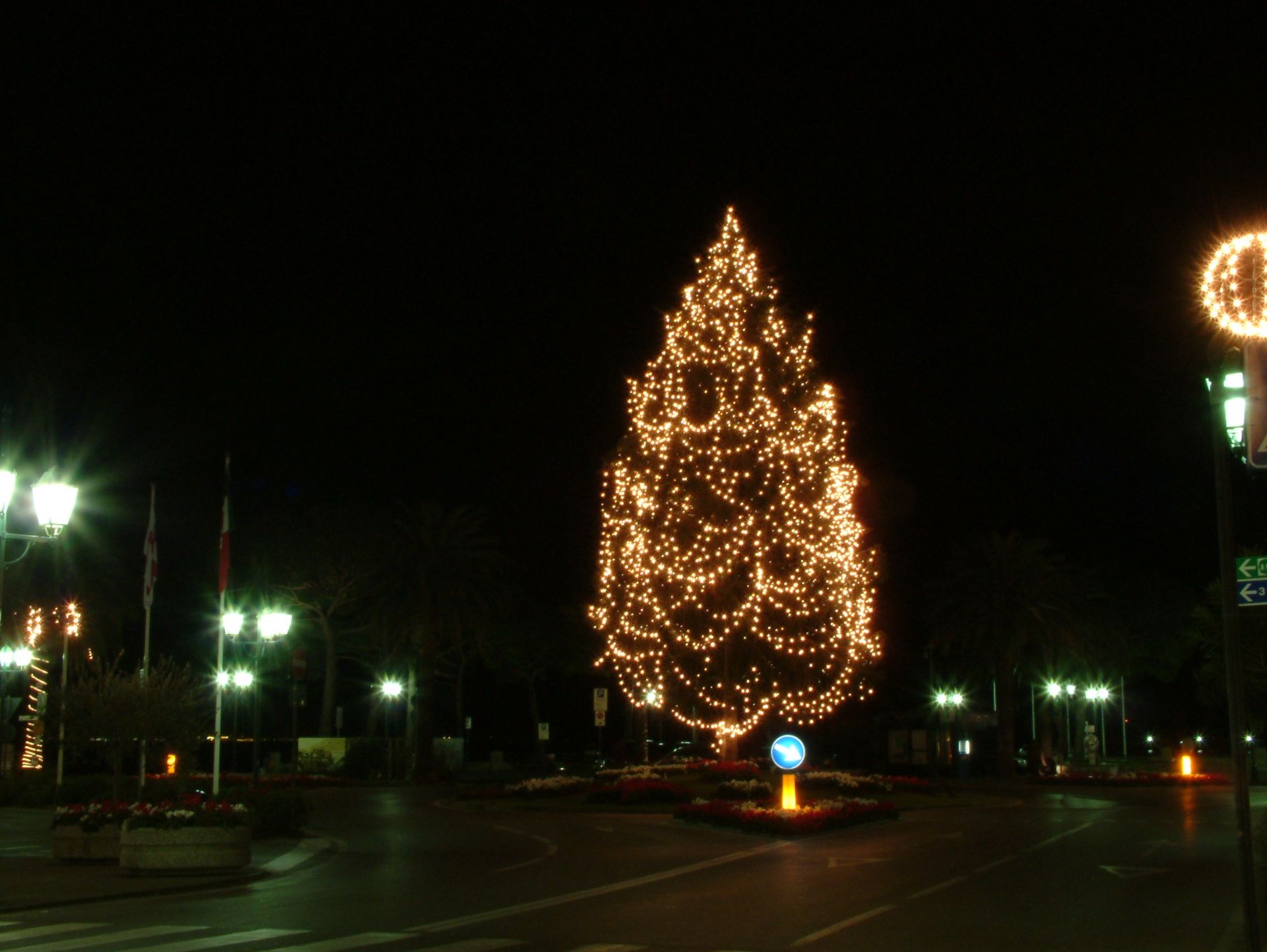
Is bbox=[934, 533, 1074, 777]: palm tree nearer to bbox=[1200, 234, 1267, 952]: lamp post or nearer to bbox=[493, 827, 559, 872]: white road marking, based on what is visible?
bbox=[493, 827, 559, 872]: white road marking

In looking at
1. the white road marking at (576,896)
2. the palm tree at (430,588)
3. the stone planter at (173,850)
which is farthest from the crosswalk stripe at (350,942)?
the palm tree at (430,588)

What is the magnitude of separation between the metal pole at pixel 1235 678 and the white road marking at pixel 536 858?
13.2 meters

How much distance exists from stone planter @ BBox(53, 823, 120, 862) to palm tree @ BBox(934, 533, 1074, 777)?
4000 centimetres

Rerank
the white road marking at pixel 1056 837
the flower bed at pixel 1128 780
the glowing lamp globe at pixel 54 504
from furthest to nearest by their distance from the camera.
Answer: the flower bed at pixel 1128 780, the white road marking at pixel 1056 837, the glowing lamp globe at pixel 54 504

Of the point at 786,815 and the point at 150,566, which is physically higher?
the point at 150,566

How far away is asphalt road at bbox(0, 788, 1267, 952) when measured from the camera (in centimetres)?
1338

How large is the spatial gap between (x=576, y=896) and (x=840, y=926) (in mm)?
4259

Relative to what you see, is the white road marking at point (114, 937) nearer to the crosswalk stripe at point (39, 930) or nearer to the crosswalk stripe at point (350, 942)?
the crosswalk stripe at point (39, 930)

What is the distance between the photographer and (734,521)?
3566cm

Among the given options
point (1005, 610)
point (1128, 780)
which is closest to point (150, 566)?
point (1005, 610)

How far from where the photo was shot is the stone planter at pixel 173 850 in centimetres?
2025

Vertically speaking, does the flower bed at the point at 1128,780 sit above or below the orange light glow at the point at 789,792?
below

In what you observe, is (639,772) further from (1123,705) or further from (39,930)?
(1123,705)

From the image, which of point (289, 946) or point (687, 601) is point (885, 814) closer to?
point (687, 601)
